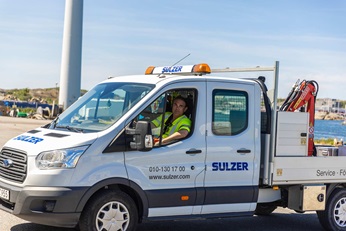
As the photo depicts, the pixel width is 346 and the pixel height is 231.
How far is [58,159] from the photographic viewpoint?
6.59m

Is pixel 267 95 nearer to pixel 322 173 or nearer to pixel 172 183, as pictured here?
pixel 322 173

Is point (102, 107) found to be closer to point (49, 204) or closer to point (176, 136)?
point (176, 136)

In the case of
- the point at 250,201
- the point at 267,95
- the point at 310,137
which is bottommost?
the point at 250,201

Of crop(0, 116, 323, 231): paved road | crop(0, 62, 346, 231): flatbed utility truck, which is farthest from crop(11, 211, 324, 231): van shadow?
crop(0, 62, 346, 231): flatbed utility truck

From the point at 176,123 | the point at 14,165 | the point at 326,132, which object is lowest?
the point at 14,165

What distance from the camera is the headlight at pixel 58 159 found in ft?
21.6

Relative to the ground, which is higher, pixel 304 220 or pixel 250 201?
pixel 250 201

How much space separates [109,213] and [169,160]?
0.99 metres

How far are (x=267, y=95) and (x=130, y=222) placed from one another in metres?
2.74

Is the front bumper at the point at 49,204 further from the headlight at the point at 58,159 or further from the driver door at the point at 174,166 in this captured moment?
the driver door at the point at 174,166

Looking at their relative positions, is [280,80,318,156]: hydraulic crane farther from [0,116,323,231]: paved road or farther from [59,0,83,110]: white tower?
[59,0,83,110]: white tower

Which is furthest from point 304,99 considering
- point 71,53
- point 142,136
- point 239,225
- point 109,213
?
point 71,53

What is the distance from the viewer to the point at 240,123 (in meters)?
7.84

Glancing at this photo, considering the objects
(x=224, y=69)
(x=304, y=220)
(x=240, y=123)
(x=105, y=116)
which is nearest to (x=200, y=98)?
(x=240, y=123)
